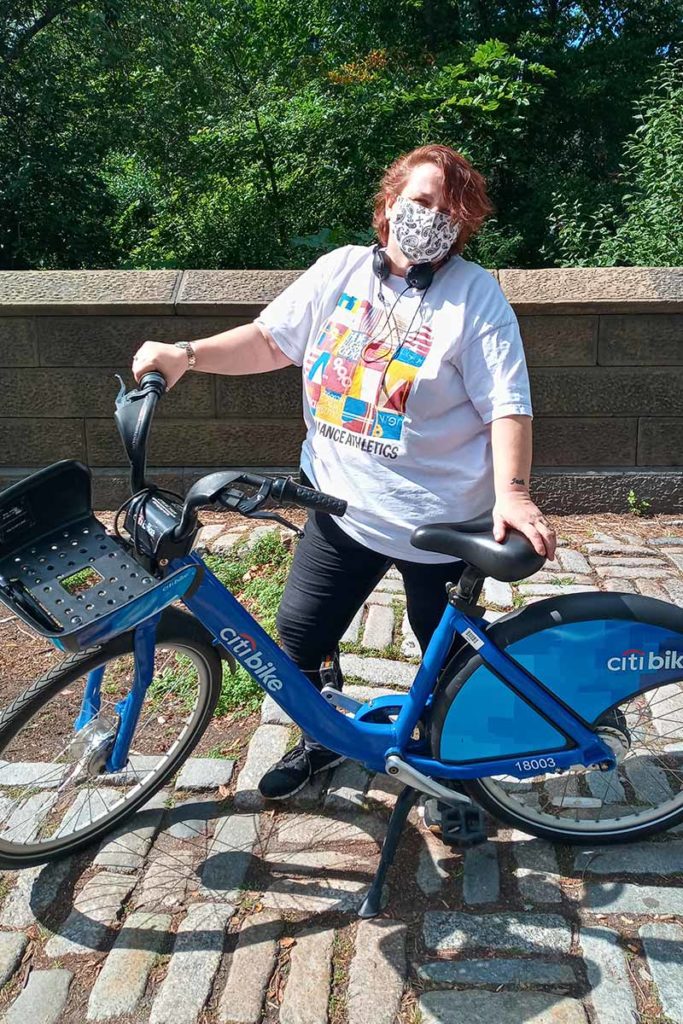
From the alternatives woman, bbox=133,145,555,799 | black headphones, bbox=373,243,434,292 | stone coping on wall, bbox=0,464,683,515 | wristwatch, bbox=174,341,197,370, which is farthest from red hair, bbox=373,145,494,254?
stone coping on wall, bbox=0,464,683,515

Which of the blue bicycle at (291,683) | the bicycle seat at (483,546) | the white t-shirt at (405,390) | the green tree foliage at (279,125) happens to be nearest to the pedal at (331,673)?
the blue bicycle at (291,683)

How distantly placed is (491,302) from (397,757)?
46.6 inches

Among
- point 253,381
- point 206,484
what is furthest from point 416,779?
point 253,381

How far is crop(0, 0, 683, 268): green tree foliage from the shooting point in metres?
6.90

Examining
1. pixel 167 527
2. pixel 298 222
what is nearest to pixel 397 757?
pixel 167 527

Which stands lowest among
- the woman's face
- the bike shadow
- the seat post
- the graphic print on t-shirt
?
the bike shadow

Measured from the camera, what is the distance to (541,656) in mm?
2258

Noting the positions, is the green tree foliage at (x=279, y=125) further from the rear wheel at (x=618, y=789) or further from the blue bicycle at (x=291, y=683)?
the blue bicycle at (x=291, y=683)

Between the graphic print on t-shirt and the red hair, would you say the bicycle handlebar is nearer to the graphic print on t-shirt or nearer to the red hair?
the graphic print on t-shirt

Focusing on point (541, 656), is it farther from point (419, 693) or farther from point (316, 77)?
point (316, 77)

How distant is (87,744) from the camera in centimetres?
241

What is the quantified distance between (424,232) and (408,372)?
0.36 m

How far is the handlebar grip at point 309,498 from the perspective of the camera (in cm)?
183

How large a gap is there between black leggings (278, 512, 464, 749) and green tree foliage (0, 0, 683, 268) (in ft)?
14.5
